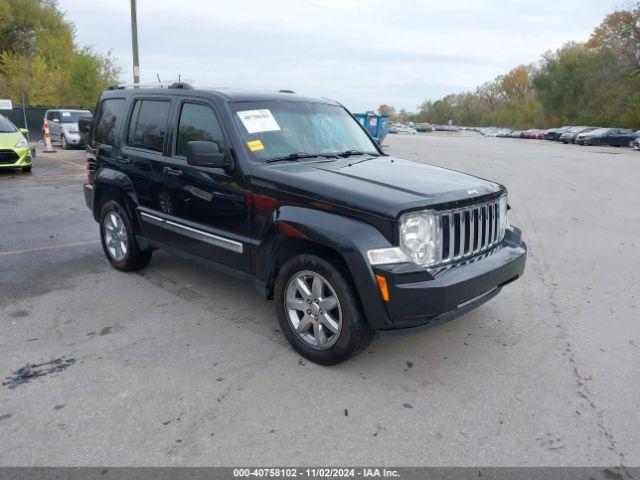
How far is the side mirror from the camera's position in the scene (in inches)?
158

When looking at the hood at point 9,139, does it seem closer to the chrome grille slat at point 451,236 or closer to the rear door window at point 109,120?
the rear door window at point 109,120

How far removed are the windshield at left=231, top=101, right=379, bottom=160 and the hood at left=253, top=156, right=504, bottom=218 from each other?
24 centimetres

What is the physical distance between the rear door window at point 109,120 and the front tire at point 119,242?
2.30 feet

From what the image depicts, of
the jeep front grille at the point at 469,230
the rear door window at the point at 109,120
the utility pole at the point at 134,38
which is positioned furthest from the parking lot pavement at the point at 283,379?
the utility pole at the point at 134,38

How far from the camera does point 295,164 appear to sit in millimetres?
4203

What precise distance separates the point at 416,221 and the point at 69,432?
238cm

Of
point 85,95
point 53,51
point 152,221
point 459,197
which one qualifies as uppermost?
point 53,51

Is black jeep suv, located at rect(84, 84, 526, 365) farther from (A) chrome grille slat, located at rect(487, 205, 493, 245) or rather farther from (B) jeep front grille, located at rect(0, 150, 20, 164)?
(B) jeep front grille, located at rect(0, 150, 20, 164)

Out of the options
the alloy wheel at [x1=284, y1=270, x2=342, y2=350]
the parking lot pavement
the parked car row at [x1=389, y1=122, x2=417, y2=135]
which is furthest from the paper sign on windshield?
the parked car row at [x1=389, y1=122, x2=417, y2=135]

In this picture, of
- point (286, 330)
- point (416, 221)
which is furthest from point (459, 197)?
point (286, 330)

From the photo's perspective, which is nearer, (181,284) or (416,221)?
(416,221)

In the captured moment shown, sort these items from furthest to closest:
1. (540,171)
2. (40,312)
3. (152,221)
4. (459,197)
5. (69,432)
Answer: (540,171) → (152,221) → (40,312) → (459,197) → (69,432)

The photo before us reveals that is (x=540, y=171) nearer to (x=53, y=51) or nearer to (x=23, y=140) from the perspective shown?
(x=23, y=140)

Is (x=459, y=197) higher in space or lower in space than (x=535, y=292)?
higher
